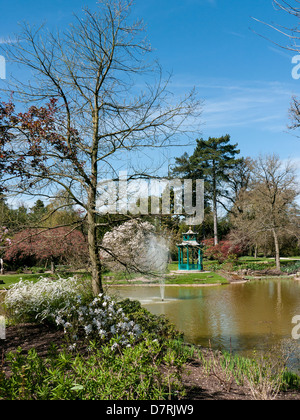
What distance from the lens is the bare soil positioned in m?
3.55

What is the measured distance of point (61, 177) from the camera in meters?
6.50

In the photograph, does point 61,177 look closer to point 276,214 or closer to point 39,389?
point 39,389

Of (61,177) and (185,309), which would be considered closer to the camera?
(61,177)

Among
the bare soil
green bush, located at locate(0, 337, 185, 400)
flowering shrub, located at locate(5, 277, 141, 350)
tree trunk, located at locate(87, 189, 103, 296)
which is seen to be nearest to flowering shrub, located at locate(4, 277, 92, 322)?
flowering shrub, located at locate(5, 277, 141, 350)

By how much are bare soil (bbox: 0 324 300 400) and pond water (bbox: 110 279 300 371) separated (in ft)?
1.42

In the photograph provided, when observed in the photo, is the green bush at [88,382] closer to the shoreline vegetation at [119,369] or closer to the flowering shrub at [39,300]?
the shoreline vegetation at [119,369]

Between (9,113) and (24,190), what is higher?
(9,113)

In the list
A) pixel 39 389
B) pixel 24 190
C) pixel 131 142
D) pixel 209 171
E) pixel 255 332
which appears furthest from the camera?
pixel 209 171

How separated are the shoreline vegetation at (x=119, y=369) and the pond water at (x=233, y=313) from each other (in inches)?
19.0

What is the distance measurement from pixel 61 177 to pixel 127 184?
48.6 inches

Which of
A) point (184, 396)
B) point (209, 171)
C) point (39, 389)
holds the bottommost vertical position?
point (184, 396)

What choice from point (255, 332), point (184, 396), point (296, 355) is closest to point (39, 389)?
point (184, 396)

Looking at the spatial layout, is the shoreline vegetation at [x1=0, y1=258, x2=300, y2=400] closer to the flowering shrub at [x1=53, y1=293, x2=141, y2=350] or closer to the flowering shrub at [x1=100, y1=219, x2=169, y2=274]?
the flowering shrub at [x1=53, y1=293, x2=141, y2=350]

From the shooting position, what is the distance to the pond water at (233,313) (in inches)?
267
